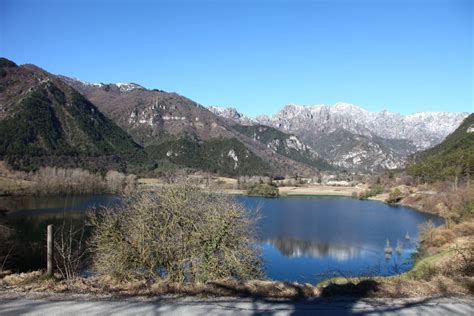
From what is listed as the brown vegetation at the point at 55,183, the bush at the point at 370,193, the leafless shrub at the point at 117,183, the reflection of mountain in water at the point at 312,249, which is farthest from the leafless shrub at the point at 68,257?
the bush at the point at 370,193

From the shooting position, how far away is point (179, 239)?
1833 cm

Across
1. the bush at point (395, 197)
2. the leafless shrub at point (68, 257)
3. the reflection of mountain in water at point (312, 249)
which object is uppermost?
the leafless shrub at point (68, 257)

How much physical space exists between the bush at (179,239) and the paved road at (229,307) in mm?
8412

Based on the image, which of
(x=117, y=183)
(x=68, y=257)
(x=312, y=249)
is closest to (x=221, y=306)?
(x=68, y=257)

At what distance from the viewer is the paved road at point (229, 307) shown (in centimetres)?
734

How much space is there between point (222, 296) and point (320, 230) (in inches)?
2402

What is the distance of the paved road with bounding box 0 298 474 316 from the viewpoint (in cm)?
734

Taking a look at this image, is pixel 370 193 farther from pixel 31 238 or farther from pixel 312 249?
pixel 31 238

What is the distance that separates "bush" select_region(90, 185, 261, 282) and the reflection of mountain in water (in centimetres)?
2752

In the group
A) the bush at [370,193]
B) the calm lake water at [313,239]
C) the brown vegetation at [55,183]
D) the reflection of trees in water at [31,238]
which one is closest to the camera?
the reflection of trees in water at [31,238]

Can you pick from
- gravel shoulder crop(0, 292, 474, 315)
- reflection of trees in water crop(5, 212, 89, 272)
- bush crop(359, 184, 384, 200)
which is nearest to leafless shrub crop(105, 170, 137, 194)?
reflection of trees in water crop(5, 212, 89, 272)

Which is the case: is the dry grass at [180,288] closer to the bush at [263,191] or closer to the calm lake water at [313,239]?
the calm lake water at [313,239]

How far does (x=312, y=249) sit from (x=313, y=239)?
23.6 feet

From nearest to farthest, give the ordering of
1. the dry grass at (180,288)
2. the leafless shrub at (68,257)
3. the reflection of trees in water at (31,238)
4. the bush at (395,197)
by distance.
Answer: the dry grass at (180,288)
the leafless shrub at (68,257)
the reflection of trees in water at (31,238)
the bush at (395,197)
